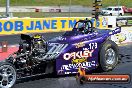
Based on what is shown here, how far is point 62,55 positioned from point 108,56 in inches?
68.1

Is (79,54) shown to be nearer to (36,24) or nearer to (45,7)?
(36,24)

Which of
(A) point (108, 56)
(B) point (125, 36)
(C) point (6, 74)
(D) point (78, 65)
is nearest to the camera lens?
(C) point (6, 74)

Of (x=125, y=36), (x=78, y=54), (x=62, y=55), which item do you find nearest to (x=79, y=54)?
(x=78, y=54)

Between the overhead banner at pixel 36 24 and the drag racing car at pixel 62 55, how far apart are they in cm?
1396

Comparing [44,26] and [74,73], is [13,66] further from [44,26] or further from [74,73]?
[44,26]

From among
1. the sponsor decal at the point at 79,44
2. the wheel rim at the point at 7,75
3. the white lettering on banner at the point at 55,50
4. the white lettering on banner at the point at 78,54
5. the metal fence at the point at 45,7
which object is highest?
the metal fence at the point at 45,7

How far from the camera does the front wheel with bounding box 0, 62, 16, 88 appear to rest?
8.29m

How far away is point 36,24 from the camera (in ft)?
85.9

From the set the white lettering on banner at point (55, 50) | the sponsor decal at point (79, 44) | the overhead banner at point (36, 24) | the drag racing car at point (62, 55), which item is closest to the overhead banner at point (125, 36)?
the overhead banner at point (36, 24)

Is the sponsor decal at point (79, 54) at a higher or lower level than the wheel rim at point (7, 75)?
higher

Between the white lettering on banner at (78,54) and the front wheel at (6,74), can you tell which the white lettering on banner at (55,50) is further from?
the front wheel at (6,74)

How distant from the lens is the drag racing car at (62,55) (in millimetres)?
8992

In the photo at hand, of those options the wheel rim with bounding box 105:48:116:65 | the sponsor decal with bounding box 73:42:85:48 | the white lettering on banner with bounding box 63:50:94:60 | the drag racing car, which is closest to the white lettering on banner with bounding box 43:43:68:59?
the drag racing car

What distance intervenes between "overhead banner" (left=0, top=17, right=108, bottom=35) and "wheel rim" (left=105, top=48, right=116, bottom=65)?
46.2 ft
